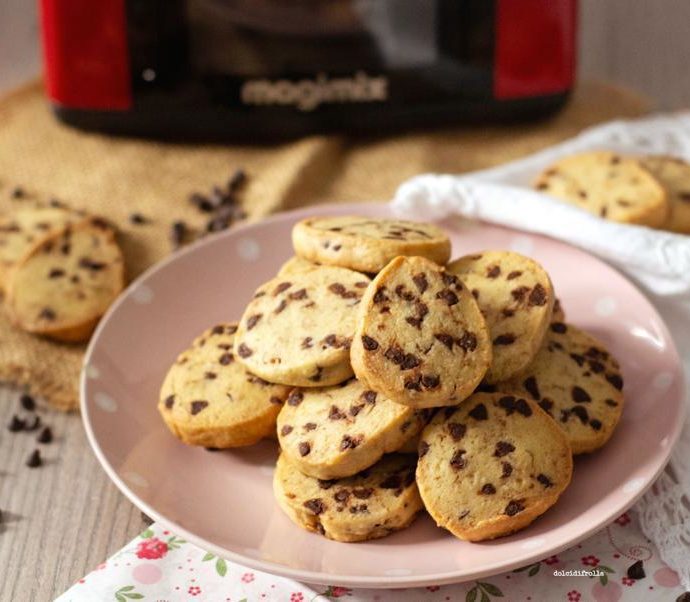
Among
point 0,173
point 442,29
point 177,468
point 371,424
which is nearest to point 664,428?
point 371,424

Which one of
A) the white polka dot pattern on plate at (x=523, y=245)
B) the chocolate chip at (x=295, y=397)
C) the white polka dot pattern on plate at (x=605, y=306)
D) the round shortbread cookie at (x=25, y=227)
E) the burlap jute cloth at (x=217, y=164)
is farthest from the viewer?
the burlap jute cloth at (x=217, y=164)

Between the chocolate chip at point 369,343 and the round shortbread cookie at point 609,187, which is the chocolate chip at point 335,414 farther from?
the round shortbread cookie at point 609,187

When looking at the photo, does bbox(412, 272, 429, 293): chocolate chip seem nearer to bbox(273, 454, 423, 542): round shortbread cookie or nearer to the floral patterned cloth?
bbox(273, 454, 423, 542): round shortbread cookie

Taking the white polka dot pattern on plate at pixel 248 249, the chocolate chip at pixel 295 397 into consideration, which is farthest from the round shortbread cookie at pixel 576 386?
the white polka dot pattern on plate at pixel 248 249

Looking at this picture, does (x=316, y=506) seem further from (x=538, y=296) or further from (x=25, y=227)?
(x=25, y=227)

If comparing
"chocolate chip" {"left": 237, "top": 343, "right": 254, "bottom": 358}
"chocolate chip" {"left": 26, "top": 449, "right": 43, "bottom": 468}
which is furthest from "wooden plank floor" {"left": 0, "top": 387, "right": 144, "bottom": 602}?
"chocolate chip" {"left": 237, "top": 343, "right": 254, "bottom": 358}

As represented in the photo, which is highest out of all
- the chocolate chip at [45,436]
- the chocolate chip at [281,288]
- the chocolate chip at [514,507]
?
the chocolate chip at [281,288]
